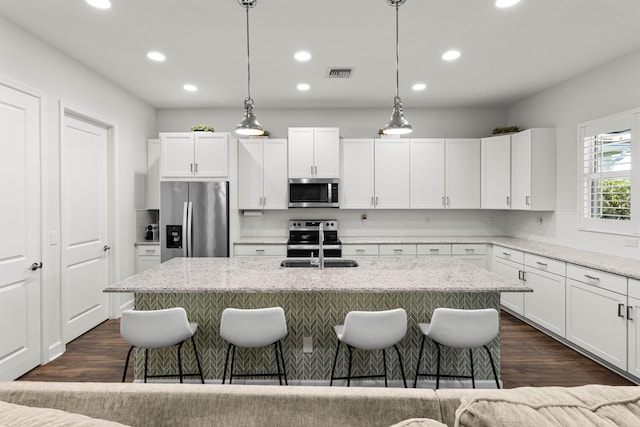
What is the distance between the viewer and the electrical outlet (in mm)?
2586

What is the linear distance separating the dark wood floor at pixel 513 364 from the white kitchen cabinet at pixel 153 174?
186 centimetres

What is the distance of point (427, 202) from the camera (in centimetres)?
514

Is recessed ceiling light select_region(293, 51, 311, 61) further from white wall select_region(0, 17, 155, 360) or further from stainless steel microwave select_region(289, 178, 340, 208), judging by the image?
white wall select_region(0, 17, 155, 360)

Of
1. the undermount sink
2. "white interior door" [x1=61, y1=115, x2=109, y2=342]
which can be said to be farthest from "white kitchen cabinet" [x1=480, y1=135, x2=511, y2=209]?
"white interior door" [x1=61, y1=115, x2=109, y2=342]

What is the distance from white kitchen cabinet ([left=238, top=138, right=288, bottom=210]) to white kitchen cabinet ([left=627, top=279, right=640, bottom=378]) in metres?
3.82

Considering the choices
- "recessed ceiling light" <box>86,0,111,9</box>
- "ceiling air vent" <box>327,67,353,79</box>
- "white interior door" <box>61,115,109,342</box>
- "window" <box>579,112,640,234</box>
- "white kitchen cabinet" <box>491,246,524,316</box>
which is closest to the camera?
"recessed ceiling light" <box>86,0,111,9</box>

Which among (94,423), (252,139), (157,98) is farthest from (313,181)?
(94,423)

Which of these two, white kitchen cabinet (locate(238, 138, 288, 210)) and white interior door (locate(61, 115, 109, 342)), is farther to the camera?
white kitchen cabinet (locate(238, 138, 288, 210))

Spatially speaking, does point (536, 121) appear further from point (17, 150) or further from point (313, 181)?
point (17, 150)

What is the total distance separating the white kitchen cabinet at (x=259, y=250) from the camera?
4.70 meters

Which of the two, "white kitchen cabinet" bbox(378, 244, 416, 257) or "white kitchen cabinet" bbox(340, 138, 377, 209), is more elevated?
"white kitchen cabinet" bbox(340, 138, 377, 209)

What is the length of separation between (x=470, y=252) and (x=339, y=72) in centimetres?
289

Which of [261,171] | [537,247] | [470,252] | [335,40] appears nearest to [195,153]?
[261,171]

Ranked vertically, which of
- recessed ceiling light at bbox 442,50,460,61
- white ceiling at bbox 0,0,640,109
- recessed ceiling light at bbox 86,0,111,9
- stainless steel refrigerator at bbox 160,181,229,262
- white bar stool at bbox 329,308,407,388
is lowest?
white bar stool at bbox 329,308,407,388
